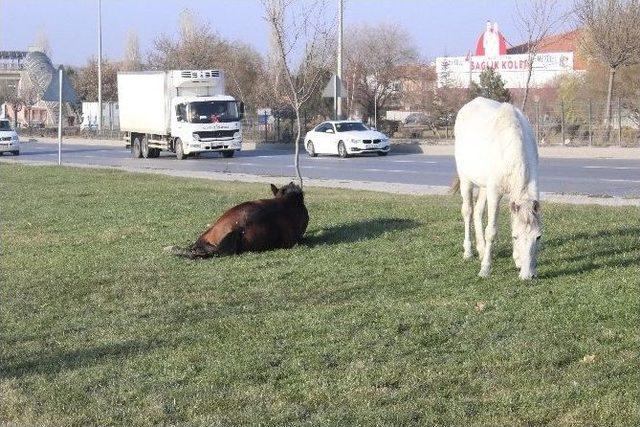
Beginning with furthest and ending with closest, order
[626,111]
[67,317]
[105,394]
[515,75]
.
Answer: [515,75] → [626,111] → [67,317] → [105,394]

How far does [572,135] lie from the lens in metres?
41.8

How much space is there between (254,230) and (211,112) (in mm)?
32056

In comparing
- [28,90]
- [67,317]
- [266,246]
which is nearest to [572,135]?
[266,246]

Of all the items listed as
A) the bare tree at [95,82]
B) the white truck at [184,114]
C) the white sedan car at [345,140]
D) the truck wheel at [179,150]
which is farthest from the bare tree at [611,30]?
the bare tree at [95,82]

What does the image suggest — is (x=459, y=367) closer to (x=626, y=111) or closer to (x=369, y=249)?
(x=369, y=249)

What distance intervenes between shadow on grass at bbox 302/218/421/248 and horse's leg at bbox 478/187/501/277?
261 cm

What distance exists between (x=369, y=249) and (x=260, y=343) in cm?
413

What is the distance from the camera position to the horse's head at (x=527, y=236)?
9312 millimetres

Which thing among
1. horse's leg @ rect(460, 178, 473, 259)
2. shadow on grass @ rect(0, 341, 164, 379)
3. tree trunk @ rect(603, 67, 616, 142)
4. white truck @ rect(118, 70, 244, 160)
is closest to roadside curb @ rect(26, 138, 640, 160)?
tree trunk @ rect(603, 67, 616, 142)

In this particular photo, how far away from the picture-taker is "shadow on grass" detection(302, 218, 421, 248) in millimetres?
12641

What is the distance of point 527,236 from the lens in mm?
9336

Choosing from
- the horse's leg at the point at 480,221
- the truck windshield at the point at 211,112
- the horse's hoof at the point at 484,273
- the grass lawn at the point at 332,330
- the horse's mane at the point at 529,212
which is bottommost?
the grass lawn at the point at 332,330

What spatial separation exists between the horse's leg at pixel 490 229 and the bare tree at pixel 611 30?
102 feet

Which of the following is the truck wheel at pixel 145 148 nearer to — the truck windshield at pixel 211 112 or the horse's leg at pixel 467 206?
the truck windshield at pixel 211 112
